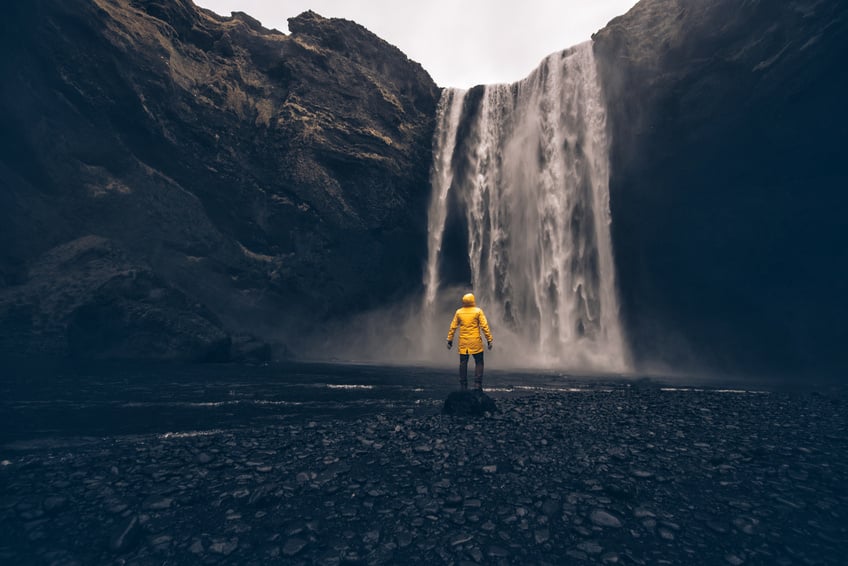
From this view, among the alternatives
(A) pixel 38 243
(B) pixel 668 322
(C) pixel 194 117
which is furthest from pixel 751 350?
(A) pixel 38 243

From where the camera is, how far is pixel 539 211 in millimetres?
32156

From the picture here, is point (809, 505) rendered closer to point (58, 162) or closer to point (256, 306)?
point (256, 306)

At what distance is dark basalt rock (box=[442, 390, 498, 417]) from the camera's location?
27.3ft

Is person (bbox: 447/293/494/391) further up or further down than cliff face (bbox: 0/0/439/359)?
further down

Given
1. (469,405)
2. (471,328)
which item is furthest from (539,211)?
(469,405)

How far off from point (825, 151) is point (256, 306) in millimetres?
40346

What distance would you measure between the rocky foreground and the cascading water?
23.1m

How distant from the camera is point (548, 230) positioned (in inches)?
1242

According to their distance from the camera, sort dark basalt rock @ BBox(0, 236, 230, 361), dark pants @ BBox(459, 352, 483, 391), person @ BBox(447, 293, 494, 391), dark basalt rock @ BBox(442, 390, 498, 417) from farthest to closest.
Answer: dark basalt rock @ BBox(0, 236, 230, 361) → person @ BBox(447, 293, 494, 391) → dark pants @ BBox(459, 352, 483, 391) → dark basalt rock @ BBox(442, 390, 498, 417)

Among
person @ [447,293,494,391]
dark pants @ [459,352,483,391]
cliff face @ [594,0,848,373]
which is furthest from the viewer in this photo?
cliff face @ [594,0,848,373]

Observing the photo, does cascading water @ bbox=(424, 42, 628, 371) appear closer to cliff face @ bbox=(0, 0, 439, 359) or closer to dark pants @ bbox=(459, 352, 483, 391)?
cliff face @ bbox=(0, 0, 439, 359)

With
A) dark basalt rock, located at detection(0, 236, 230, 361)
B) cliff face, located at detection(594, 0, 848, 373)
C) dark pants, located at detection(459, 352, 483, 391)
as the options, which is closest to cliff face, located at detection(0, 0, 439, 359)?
dark basalt rock, located at detection(0, 236, 230, 361)

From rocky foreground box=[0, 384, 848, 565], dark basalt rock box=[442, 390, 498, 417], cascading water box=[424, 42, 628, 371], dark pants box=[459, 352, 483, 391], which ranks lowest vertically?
rocky foreground box=[0, 384, 848, 565]

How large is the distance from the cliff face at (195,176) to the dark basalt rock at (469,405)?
20446 mm
